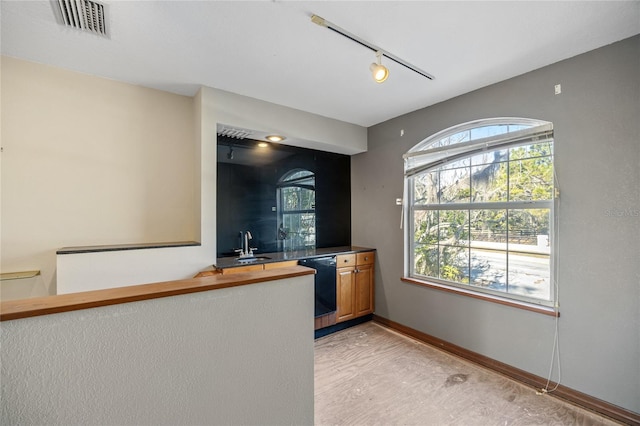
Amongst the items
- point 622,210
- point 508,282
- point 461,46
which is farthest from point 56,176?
point 622,210

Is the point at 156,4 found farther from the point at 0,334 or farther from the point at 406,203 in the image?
the point at 406,203

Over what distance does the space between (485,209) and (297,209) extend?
2.12 metres

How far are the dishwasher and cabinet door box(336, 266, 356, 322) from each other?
0.09 meters

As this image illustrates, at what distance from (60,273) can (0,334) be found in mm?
1607

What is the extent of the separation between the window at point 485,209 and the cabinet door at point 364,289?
52 centimetres

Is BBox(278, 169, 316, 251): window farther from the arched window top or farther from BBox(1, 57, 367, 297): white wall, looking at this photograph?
the arched window top

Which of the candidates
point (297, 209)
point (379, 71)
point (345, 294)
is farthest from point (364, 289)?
point (379, 71)

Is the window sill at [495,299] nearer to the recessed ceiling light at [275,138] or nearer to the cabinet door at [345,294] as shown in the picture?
the cabinet door at [345,294]

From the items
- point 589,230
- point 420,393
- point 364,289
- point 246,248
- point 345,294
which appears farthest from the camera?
point 364,289

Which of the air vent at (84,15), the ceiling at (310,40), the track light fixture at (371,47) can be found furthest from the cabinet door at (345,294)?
the air vent at (84,15)

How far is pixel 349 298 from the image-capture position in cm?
335

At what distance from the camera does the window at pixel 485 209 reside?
7.45ft

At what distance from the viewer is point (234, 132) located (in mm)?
2904

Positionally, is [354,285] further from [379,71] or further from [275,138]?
[379,71]
